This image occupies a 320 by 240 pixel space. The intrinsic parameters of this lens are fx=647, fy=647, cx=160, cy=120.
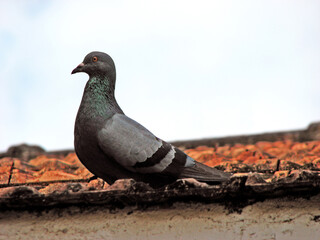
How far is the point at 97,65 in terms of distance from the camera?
19.2 ft

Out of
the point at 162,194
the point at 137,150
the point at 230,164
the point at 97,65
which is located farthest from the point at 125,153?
the point at 230,164

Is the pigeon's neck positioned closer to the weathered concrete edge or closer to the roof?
the roof

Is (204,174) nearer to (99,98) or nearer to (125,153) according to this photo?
(125,153)

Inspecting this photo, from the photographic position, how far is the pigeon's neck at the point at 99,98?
18.2 ft

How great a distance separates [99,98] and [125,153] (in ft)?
2.14

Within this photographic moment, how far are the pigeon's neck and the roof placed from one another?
2.18ft

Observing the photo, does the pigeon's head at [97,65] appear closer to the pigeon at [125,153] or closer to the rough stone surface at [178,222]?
the pigeon at [125,153]

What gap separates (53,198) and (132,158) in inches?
29.6

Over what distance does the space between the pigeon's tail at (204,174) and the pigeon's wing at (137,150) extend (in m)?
0.05

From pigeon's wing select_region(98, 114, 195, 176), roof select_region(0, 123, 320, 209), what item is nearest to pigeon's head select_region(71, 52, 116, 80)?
pigeon's wing select_region(98, 114, 195, 176)

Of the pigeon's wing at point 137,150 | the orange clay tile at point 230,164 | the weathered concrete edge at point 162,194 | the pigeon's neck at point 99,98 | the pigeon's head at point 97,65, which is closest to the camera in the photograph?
the weathered concrete edge at point 162,194

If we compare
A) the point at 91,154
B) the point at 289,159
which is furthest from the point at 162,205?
the point at 289,159

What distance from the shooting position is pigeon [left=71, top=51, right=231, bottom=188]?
17.3ft

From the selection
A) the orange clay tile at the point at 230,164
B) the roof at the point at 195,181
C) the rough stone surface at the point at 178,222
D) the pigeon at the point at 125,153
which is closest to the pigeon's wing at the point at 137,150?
the pigeon at the point at 125,153
